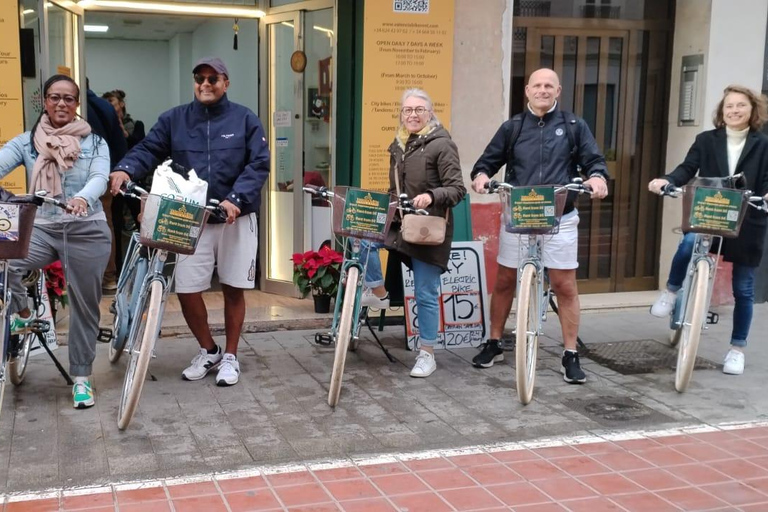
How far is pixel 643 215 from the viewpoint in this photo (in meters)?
8.58

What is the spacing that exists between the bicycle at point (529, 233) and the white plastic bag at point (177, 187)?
5.60 ft

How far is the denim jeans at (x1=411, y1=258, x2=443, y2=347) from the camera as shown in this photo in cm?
570

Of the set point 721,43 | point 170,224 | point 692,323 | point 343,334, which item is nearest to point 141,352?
point 170,224

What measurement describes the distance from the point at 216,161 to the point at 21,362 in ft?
5.40

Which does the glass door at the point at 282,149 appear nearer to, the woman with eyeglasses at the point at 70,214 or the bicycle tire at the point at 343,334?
the bicycle tire at the point at 343,334

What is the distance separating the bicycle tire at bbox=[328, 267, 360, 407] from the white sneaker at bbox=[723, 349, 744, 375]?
2.64m

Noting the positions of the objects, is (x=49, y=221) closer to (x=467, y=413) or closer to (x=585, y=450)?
(x=467, y=413)

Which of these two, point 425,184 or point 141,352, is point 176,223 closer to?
point 141,352

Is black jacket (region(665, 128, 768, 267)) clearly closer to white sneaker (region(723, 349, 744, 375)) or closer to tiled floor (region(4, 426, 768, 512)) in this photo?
white sneaker (region(723, 349, 744, 375))

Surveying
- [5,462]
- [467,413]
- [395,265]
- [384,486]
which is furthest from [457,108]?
[5,462]

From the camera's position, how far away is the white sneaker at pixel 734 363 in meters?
6.02

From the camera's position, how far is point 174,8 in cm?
794

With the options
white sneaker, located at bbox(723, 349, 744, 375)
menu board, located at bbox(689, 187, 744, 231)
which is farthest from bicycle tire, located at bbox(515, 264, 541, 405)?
white sneaker, located at bbox(723, 349, 744, 375)

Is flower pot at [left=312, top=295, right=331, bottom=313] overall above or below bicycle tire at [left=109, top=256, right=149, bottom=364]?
below
